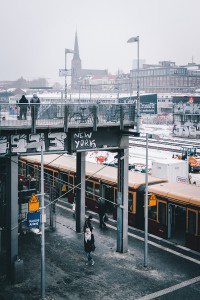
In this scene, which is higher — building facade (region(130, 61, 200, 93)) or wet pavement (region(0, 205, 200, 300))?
building facade (region(130, 61, 200, 93))

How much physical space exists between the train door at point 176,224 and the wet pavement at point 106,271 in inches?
32.5

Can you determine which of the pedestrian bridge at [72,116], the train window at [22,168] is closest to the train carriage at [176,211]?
the pedestrian bridge at [72,116]

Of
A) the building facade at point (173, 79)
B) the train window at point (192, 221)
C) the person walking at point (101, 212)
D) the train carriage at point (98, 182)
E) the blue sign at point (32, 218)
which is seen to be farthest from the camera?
the building facade at point (173, 79)

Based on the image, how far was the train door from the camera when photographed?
730 inches

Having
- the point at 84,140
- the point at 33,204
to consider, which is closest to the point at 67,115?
the point at 84,140

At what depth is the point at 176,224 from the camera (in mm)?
21109

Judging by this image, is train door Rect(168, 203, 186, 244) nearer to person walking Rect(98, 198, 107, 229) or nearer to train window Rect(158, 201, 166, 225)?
train window Rect(158, 201, 166, 225)

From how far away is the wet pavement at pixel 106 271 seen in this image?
13.0 meters

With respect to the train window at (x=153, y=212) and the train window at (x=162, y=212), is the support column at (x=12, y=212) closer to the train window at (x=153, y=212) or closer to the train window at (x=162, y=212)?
the train window at (x=162, y=212)

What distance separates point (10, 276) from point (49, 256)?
9.27ft

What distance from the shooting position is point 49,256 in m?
16.4

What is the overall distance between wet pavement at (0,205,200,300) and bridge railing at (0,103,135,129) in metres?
5.65

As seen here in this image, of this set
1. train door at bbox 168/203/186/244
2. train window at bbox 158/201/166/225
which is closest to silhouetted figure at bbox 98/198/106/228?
train window at bbox 158/201/166/225

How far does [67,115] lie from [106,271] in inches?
246
